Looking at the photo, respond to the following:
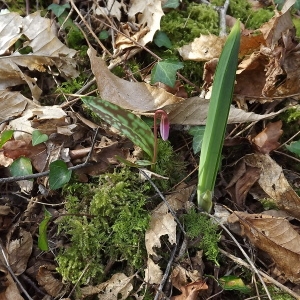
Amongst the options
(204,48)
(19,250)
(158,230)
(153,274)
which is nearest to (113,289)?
(153,274)

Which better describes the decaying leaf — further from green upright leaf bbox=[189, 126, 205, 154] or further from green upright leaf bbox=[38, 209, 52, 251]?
green upright leaf bbox=[189, 126, 205, 154]

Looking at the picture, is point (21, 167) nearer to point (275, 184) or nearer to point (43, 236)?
point (43, 236)

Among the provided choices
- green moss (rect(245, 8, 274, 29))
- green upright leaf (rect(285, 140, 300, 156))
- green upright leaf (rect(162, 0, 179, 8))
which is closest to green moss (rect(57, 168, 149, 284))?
green upright leaf (rect(285, 140, 300, 156))

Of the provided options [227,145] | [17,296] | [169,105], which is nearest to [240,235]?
[227,145]

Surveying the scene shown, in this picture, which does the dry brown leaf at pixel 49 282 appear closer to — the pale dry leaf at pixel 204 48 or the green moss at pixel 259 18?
the pale dry leaf at pixel 204 48

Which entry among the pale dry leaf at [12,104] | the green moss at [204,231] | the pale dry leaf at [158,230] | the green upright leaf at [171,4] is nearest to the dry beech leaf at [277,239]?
the green moss at [204,231]

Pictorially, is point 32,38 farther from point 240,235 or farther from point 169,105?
point 240,235
